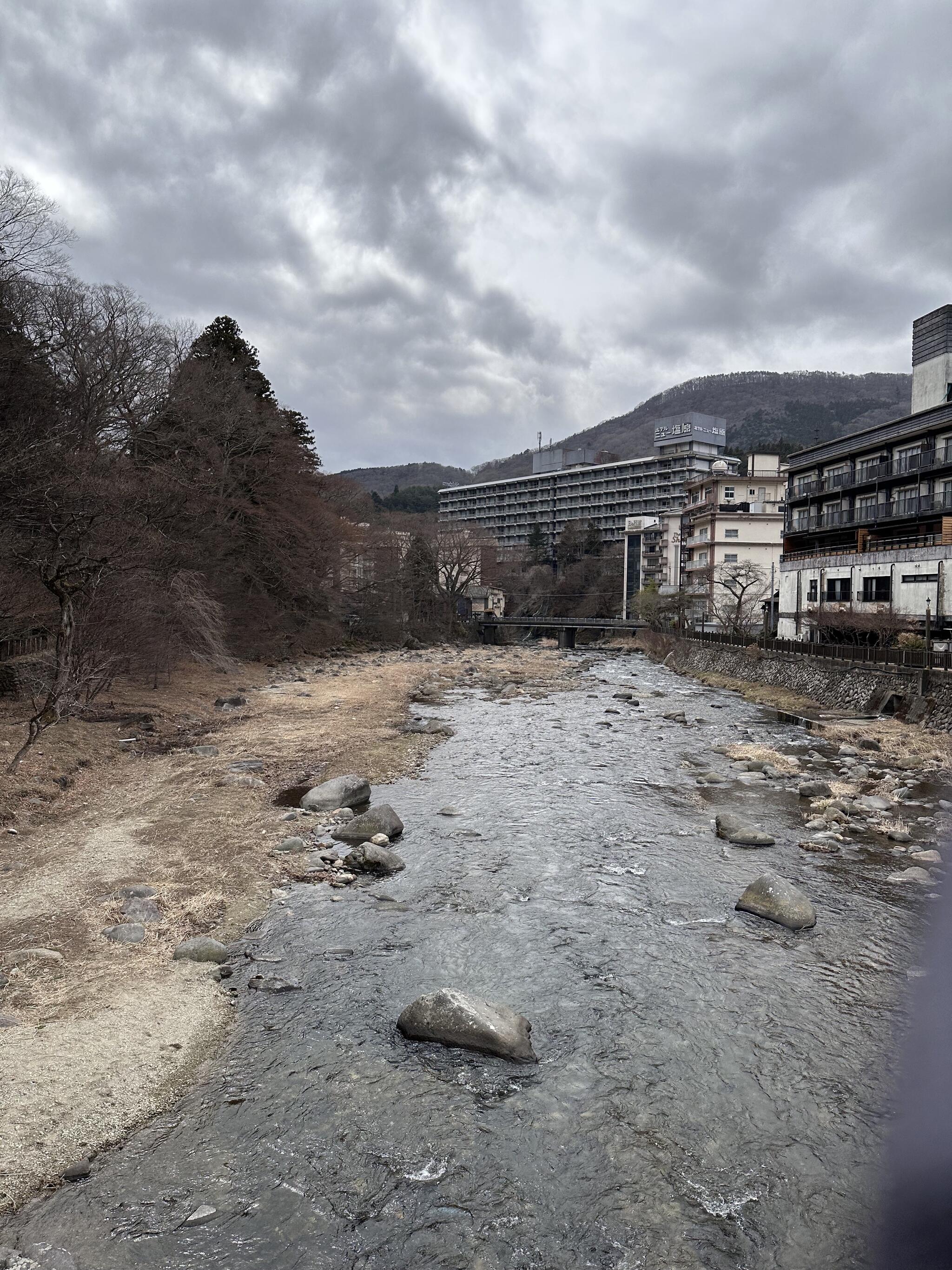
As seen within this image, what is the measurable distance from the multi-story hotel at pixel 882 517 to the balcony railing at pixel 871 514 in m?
0.05

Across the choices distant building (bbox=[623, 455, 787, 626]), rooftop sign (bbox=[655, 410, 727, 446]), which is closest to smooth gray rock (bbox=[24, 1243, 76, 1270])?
distant building (bbox=[623, 455, 787, 626])

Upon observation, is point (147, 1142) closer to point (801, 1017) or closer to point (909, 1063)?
point (801, 1017)

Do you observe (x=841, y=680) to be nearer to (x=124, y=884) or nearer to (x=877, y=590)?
(x=877, y=590)

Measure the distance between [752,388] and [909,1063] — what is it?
18080 cm

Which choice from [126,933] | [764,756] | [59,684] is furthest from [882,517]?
[126,933]

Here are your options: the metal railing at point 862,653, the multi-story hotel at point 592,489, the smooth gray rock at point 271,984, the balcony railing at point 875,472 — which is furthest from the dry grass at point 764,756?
the multi-story hotel at point 592,489

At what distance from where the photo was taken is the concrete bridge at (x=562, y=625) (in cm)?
5972

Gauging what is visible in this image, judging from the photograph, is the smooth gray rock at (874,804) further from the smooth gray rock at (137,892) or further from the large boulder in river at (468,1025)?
the smooth gray rock at (137,892)

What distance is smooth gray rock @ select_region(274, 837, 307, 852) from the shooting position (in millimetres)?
9609

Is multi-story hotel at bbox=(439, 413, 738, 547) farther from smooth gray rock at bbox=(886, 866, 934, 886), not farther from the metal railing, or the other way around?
smooth gray rock at bbox=(886, 866, 934, 886)

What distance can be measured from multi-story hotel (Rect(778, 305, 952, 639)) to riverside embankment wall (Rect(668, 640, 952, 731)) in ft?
11.5

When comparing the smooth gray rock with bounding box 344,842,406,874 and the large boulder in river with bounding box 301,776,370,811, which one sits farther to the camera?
the large boulder in river with bounding box 301,776,370,811

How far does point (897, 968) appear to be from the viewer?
6.86 meters

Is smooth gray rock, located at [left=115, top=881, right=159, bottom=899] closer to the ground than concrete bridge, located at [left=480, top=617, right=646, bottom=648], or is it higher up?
closer to the ground
